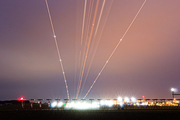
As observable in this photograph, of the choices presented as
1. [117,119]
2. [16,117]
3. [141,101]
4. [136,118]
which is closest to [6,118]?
[16,117]

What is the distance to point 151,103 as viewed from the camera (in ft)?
132

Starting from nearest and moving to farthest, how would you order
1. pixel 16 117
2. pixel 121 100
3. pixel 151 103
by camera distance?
pixel 16 117, pixel 121 100, pixel 151 103

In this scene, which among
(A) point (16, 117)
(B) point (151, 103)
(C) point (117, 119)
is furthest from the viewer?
(B) point (151, 103)

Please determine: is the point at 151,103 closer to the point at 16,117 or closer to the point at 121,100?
the point at 121,100

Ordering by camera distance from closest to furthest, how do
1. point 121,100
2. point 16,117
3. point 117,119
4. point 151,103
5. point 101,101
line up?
point 117,119
point 16,117
point 121,100
point 101,101
point 151,103

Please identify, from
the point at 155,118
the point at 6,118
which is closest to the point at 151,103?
the point at 155,118

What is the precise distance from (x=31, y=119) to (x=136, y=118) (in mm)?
11819

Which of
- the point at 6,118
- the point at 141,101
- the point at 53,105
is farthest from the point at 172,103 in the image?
the point at 6,118

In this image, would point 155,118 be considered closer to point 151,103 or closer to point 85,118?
point 85,118

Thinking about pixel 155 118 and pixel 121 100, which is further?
pixel 121 100

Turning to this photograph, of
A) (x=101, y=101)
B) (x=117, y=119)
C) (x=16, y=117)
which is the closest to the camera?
(x=117, y=119)

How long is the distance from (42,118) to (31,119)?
1.19 m

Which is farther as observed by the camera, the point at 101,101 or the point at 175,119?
the point at 101,101

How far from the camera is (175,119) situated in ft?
64.1
